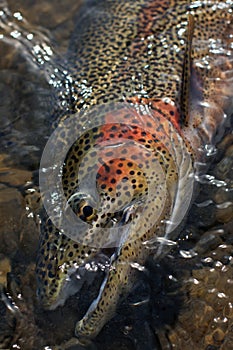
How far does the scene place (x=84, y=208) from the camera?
12.0 feet

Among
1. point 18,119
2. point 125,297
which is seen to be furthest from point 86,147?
point 18,119

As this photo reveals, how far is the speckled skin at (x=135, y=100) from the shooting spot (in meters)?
3.61

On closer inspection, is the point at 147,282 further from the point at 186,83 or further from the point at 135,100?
the point at 186,83

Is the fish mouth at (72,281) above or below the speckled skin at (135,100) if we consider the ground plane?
below

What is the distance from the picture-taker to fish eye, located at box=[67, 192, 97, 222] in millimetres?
3664

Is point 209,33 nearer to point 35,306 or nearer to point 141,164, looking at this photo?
point 141,164

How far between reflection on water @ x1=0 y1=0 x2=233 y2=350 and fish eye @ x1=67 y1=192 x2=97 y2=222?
1.65 ft

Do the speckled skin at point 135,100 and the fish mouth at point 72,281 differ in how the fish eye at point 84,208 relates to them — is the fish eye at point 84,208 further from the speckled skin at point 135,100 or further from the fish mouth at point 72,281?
the fish mouth at point 72,281

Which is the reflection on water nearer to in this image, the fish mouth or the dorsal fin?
the fish mouth

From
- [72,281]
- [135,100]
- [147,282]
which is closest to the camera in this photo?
[72,281]

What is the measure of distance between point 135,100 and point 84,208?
1.15 m

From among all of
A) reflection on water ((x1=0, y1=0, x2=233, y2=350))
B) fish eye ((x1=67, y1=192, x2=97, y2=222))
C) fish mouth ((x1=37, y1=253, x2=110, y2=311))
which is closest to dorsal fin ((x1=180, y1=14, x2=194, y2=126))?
reflection on water ((x1=0, y1=0, x2=233, y2=350))

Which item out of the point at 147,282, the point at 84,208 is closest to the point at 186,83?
the point at 84,208

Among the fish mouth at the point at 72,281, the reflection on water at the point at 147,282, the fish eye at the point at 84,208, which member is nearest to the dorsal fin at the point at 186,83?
the reflection on water at the point at 147,282
